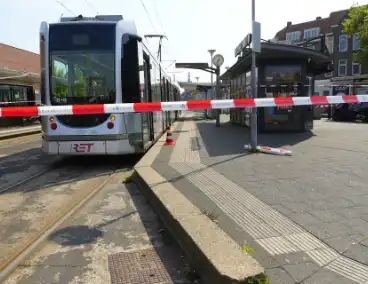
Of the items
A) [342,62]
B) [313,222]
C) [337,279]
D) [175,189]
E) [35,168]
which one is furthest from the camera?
[342,62]

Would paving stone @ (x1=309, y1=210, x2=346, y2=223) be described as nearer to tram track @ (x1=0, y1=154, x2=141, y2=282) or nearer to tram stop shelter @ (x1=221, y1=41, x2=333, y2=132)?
tram track @ (x1=0, y1=154, x2=141, y2=282)

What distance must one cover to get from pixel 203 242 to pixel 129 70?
209 inches

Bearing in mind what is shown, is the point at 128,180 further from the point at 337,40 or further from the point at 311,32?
the point at 311,32

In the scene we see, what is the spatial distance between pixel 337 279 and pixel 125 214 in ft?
9.93

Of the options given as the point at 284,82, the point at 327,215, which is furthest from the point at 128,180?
the point at 284,82

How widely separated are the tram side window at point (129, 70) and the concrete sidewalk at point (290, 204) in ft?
5.30

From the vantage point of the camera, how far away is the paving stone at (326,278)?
262 cm

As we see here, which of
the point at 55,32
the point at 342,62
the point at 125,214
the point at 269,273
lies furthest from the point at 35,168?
the point at 342,62

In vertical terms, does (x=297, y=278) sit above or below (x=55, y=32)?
below

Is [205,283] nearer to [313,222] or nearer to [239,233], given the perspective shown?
[239,233]

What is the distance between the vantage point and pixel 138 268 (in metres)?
3.29

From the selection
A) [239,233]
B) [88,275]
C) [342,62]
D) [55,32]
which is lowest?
[88,275]

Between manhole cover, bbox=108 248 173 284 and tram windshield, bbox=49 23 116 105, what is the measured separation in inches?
188

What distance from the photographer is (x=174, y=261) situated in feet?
11.3
